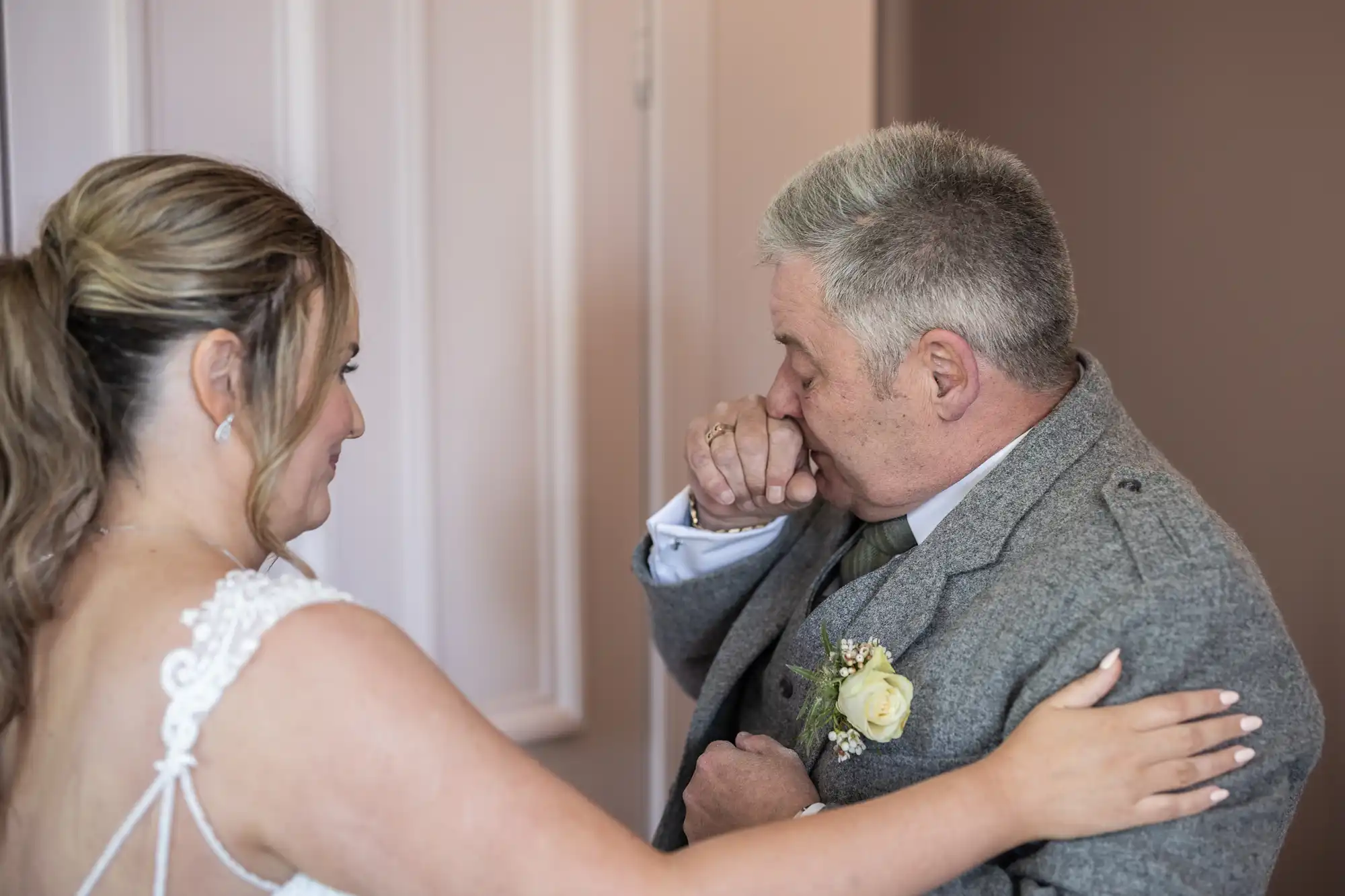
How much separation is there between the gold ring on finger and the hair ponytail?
33.2 inches

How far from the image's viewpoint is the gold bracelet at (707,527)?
1.72 metres

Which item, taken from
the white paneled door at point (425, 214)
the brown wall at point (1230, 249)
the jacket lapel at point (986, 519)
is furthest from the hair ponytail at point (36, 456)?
the brown wall at point (1230, 249)

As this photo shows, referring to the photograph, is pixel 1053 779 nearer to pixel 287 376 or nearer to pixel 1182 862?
pixel 1182 862

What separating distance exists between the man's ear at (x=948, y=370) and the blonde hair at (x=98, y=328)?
702mm

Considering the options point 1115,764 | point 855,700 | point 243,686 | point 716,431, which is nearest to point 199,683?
point 243,686

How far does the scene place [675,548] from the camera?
5.71 ft

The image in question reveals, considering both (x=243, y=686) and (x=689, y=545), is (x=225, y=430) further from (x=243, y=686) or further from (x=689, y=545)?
(x=689, y=545)

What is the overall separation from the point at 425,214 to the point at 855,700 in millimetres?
993

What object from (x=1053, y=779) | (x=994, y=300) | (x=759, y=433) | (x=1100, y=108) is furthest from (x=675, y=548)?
(x=1100, y=108)

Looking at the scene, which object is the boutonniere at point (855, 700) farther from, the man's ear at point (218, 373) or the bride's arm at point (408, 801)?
the man's ear at point (218, 373)

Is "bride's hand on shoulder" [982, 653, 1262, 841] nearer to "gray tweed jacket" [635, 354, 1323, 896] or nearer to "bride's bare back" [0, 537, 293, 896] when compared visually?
"gray tweed jacket" [635, 354, 1323, 896]

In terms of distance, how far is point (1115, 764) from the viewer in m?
1.06

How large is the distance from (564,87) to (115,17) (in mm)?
690

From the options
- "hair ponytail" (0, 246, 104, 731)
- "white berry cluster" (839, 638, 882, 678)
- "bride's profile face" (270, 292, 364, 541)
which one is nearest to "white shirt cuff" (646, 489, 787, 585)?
Result: "white berry cluster" (839, 638, 882, 678)
